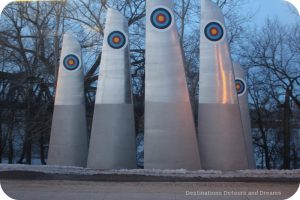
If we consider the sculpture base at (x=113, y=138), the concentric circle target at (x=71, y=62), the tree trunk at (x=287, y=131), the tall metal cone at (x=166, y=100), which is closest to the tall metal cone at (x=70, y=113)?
A: the concentric circle target at (x=71, y=62)

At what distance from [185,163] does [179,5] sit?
226 cm

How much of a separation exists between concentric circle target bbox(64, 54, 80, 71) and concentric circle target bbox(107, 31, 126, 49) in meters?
0.58

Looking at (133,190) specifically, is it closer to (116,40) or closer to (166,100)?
(166,100)

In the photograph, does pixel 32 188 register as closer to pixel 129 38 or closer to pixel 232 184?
pixel 232 184

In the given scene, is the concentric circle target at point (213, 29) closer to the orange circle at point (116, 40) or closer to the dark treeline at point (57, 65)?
the dark treeline at point (57, 65)

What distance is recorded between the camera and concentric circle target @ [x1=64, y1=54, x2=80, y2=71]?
6777 millimetres

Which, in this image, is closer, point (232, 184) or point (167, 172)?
point (232, 184)

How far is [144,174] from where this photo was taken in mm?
5473

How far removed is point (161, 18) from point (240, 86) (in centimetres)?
146

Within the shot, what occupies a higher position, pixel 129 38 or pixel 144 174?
pixel 129 38

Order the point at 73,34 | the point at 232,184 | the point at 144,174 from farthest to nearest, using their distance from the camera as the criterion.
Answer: the point at 73,34 < the point at 144,174 < the point at 232,184

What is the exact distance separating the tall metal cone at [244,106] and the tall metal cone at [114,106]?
1589 millimetres

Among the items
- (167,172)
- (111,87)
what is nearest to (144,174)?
(167,172)

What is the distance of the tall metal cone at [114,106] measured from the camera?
650 centimetres
